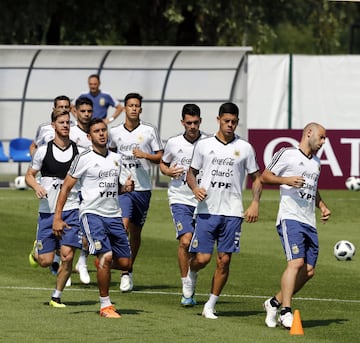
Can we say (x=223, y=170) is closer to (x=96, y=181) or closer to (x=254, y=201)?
(x=254, y=201)

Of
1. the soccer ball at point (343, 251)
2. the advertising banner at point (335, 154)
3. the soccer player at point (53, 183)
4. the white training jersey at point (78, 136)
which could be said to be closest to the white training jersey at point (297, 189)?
the soccer player at point (53, 183)

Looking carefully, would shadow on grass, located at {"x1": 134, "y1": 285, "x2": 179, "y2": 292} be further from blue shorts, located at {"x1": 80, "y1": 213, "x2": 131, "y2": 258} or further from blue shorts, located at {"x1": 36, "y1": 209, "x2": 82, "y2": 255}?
blue shorts, located at {"x1": 80, "y1": 213, "x2": 131, "y2": 258}

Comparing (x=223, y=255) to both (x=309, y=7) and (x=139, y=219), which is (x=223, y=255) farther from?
(x=309, y=7)

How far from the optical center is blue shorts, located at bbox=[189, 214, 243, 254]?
599 inches

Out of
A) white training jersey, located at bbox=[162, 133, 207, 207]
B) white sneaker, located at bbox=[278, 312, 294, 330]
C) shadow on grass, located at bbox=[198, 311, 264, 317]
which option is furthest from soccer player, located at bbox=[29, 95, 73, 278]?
white sneaker, located at bbox=[278, 312, 294, 330]

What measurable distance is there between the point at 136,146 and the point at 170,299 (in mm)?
2285

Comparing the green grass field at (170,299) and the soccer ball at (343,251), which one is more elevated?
the soccer ball at (343,251)

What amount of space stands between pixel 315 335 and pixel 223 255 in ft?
5.62

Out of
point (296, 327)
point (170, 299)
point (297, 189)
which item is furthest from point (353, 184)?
point (296, 327)

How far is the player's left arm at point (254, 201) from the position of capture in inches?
584

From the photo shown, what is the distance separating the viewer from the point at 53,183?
16391 mm

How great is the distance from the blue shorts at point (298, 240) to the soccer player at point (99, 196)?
5.87ft

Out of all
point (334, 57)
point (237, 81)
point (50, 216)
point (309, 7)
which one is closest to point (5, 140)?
point (237, 81)

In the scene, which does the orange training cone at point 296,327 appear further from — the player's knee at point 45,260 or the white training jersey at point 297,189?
the player's knee at point 45,260
